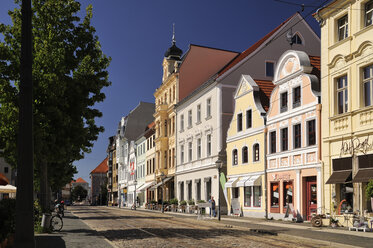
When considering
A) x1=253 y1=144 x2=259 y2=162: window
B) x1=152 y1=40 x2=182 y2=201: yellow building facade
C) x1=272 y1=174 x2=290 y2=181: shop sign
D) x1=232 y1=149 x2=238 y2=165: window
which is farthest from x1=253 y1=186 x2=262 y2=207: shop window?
x1=152 y1=40 x2=182 y2=201: yellow building facade

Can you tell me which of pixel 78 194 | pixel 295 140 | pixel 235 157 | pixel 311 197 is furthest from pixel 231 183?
pixel 78 194

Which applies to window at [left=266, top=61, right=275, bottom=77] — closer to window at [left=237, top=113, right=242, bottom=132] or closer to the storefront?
window at [left=237, top=113, right=242, bottom=132]

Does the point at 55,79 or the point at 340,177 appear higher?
the point at 55,79

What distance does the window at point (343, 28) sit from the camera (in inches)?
969

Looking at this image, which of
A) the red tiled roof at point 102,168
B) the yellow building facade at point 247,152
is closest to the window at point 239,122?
the yellow building facade at point 247,152

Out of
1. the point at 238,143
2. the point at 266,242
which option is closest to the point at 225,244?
the point at 266,242

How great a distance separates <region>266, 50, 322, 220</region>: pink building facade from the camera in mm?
27219

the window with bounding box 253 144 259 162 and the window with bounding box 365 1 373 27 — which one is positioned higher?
the window with bounding box 365 1 373 27

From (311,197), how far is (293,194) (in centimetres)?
173

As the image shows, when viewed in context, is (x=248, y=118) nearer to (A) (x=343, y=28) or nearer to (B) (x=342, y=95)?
(B) (x=342, y=95)

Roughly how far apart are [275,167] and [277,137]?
1.98m

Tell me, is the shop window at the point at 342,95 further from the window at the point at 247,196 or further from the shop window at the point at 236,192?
the shop window at the point at 236,192

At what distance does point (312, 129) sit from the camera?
2745 cm

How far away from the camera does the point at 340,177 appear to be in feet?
78.0
